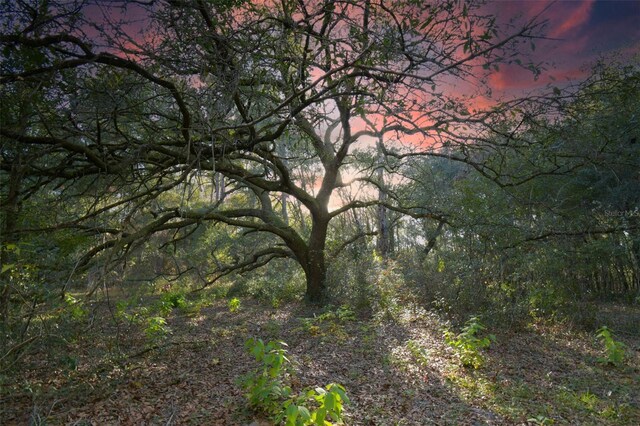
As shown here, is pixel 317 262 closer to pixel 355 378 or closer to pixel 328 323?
pixel 328 323

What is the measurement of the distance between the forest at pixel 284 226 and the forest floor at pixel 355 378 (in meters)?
0.04

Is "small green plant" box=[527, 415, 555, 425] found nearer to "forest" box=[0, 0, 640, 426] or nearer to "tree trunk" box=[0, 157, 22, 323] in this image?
"forest" box=[0, 0, 640, 426]

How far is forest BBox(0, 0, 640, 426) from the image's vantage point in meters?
3.86

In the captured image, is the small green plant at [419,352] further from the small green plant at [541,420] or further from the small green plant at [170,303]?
the small green plant at [170,303]

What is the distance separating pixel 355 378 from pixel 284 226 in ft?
18.3

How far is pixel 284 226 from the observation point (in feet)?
34.3

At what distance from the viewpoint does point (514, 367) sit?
617 centimetres

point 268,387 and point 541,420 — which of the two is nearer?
point 268,387

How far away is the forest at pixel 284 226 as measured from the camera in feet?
12.7

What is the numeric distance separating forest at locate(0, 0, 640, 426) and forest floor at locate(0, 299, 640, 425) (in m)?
0.04

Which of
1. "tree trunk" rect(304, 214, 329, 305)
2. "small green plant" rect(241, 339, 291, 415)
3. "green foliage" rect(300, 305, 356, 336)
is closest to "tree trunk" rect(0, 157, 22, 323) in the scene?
"small green plant" rect(241, 339, 291, 415)

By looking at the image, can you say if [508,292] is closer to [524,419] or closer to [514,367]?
[514,367]

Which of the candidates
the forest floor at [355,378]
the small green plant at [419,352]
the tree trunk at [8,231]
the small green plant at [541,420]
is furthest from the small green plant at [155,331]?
the small green plant at [541,420]

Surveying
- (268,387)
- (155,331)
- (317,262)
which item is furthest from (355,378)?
(317,262)
